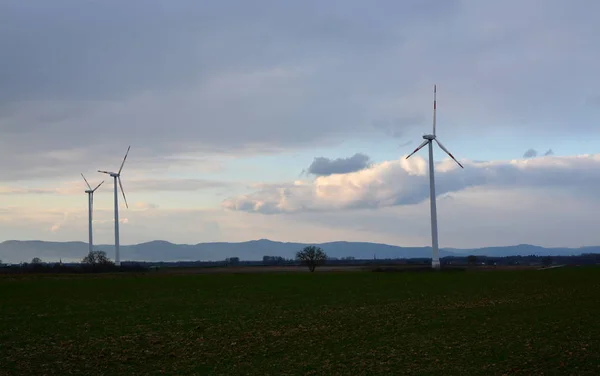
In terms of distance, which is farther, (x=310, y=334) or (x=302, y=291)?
(x=302, y=291)

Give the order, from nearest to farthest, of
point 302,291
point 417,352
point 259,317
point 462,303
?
point 417,352, point 259,317, point 462,303, point 302,291

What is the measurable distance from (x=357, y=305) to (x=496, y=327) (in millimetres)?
14059

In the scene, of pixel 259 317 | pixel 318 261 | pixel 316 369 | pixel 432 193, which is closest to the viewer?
pixel 316 369

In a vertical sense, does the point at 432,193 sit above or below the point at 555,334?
above

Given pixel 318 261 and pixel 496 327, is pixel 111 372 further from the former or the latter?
pixel 318 261

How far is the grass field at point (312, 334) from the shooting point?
25656 millimetres

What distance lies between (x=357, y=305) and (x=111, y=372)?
72.3 ft

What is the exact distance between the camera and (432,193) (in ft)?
333

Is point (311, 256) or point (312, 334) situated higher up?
point (311, 256)

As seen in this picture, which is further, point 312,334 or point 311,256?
point 311,256

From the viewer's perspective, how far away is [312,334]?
33031mm

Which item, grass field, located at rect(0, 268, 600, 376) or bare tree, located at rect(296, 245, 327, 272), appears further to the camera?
bare tree, located at rect(296, 245, 327, 272)

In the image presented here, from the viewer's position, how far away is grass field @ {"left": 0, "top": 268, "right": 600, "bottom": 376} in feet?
84.2

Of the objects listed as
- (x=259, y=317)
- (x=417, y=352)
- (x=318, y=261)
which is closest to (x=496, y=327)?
(x=417, y=352)
